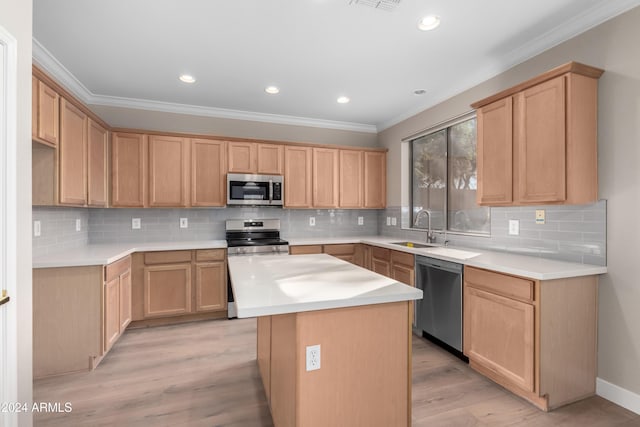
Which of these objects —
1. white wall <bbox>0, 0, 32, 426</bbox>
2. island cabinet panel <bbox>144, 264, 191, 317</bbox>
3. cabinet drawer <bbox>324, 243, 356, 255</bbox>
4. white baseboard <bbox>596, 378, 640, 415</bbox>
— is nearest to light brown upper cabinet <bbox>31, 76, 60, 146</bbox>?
white wall <bbox>0, 0, 32, 426</bbox>

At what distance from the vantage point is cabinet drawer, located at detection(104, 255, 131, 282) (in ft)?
8.96

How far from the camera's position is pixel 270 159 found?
4.30 m

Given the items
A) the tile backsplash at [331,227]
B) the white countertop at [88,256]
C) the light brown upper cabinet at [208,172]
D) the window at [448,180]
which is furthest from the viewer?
the light brown upper cabinet at [208,172]

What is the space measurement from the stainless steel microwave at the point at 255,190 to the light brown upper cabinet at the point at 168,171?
550 millimetres

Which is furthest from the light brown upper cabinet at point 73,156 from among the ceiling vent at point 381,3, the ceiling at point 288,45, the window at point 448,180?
the window at point 448,180

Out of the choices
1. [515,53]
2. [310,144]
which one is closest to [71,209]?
[310,144]

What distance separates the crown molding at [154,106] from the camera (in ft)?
9.35

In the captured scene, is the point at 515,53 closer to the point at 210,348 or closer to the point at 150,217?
the point at 210,348

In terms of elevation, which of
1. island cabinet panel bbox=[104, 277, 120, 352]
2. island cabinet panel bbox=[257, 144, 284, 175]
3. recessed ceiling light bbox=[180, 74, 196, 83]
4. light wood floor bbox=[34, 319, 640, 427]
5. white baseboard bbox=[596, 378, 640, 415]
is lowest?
light wood floor bbox=[34, 319, 640, 427]

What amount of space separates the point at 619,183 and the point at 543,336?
1.16 meters

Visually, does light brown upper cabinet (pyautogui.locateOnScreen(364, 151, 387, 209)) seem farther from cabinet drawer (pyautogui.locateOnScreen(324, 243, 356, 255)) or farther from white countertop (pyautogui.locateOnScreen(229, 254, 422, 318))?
white countertop (pyautogui.locateOnScreen(229, 254, 422, 318))

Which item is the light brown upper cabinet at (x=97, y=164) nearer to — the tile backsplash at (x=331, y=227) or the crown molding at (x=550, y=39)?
the tile backsplash at (x=331, y=227)

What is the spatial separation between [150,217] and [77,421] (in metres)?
2.55

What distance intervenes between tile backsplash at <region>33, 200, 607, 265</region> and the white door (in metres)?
1.62
